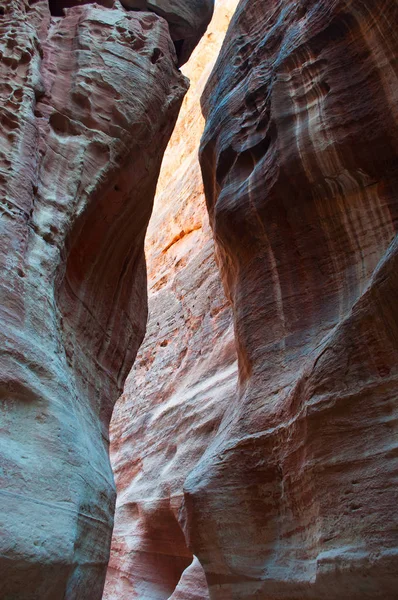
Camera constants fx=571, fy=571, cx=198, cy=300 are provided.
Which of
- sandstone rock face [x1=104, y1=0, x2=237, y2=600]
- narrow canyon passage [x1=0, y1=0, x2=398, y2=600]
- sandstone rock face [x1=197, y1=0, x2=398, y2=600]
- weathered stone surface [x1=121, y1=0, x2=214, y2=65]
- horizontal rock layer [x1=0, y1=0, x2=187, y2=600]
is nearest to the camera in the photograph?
horizontal rock layer [x1=0, y1=0, x2=187, y2=600]

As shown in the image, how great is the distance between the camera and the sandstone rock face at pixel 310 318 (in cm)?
337

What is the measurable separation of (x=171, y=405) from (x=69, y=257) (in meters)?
5.51

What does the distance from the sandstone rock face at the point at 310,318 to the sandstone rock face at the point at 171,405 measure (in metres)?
2.89

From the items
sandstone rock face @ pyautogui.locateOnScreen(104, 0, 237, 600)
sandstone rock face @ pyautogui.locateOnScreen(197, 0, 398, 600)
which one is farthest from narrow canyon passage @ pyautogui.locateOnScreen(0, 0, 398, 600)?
sandstone rock face @ pyautogui.locateOnScreen(104, 0, 237, 600)

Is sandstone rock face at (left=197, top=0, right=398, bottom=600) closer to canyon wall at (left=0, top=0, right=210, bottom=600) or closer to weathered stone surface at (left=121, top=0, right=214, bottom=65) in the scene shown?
canyon wall at (left=0, top=0, right=210, bottom=600)

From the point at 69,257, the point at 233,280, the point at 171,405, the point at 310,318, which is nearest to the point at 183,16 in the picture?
the point at 233,280

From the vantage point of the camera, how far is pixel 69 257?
443 centimetres

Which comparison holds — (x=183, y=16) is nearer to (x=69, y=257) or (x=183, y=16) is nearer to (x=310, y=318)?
(x=69, y=257)

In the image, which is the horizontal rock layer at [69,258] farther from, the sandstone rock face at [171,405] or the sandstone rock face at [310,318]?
the sandstone rock face at [171,405]

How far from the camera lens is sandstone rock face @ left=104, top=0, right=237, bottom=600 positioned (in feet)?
26.6

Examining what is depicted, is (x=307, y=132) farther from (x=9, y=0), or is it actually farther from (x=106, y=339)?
(x=9, y=0)

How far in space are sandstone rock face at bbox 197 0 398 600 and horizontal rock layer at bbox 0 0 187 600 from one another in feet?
3.08

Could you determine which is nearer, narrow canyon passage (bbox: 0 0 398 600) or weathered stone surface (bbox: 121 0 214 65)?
narrow canyon passage (bbox: 0 0 398 600)

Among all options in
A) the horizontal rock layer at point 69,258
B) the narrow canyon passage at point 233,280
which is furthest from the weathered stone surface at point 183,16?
the horizontal rock layer at point 69,258
